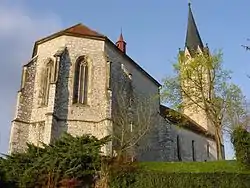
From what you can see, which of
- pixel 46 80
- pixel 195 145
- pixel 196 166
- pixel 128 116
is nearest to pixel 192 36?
pixel 195 145

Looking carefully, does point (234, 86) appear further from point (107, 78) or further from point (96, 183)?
point (96, 183)

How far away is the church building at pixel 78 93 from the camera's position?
78.5 ft

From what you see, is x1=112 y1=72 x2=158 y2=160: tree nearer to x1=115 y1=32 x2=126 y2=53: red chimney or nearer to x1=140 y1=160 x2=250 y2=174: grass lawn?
x1=140 y1=160 x2=250 y2=174: grass lawn

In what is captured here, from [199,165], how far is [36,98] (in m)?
12.1

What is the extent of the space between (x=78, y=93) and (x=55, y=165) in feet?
31.9

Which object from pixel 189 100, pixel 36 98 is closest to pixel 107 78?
pixel 36 98

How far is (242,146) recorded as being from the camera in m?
18.4

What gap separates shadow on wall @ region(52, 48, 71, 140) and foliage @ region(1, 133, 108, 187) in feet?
18.4

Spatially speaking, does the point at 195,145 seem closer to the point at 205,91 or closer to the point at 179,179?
the point at 205,91

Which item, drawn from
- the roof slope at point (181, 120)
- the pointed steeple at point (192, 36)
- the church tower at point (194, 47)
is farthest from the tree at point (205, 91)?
the pointed steeple at point (192, 36)

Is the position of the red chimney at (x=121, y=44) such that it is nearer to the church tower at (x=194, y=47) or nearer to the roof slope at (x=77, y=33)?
the church tower at (x=194, y=47)

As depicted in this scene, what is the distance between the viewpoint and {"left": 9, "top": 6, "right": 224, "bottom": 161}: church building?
23922 mm

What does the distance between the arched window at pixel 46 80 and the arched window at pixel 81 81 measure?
187 centimetres

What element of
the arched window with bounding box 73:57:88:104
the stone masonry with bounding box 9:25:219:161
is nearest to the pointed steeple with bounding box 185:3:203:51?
the stone masonry with bounding box 9:25:219:161
